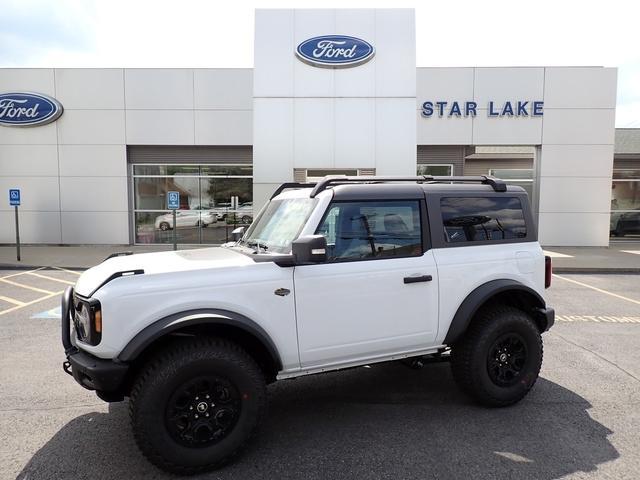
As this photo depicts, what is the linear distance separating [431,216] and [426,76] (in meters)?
14.5

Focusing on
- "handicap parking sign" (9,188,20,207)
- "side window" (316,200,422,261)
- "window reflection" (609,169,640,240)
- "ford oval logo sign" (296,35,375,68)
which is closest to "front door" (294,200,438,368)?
"side window" (316,200,422,261)

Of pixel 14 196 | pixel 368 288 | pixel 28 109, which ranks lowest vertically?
pixel 368 288

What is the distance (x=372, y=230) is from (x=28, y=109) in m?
17.7

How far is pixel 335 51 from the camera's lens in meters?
13.5

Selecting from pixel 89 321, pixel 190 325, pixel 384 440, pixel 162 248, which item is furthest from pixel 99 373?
pixel 162 248

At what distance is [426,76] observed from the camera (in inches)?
668

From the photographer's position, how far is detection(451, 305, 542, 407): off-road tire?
3.91 m

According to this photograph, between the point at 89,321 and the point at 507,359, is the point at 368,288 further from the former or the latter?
the point at 89,321

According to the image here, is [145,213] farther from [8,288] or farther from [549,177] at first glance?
[549,177]

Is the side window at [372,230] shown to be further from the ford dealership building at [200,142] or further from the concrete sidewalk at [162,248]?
the ford dealership building at [200,142]

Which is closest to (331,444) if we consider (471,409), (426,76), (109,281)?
(471,409)

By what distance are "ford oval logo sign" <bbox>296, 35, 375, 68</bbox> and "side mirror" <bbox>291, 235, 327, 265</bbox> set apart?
441 inches

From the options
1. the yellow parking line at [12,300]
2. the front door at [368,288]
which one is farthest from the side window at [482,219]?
the yellow parking line at [12,300]

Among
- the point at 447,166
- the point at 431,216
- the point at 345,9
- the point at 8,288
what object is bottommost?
the point at 8,288
